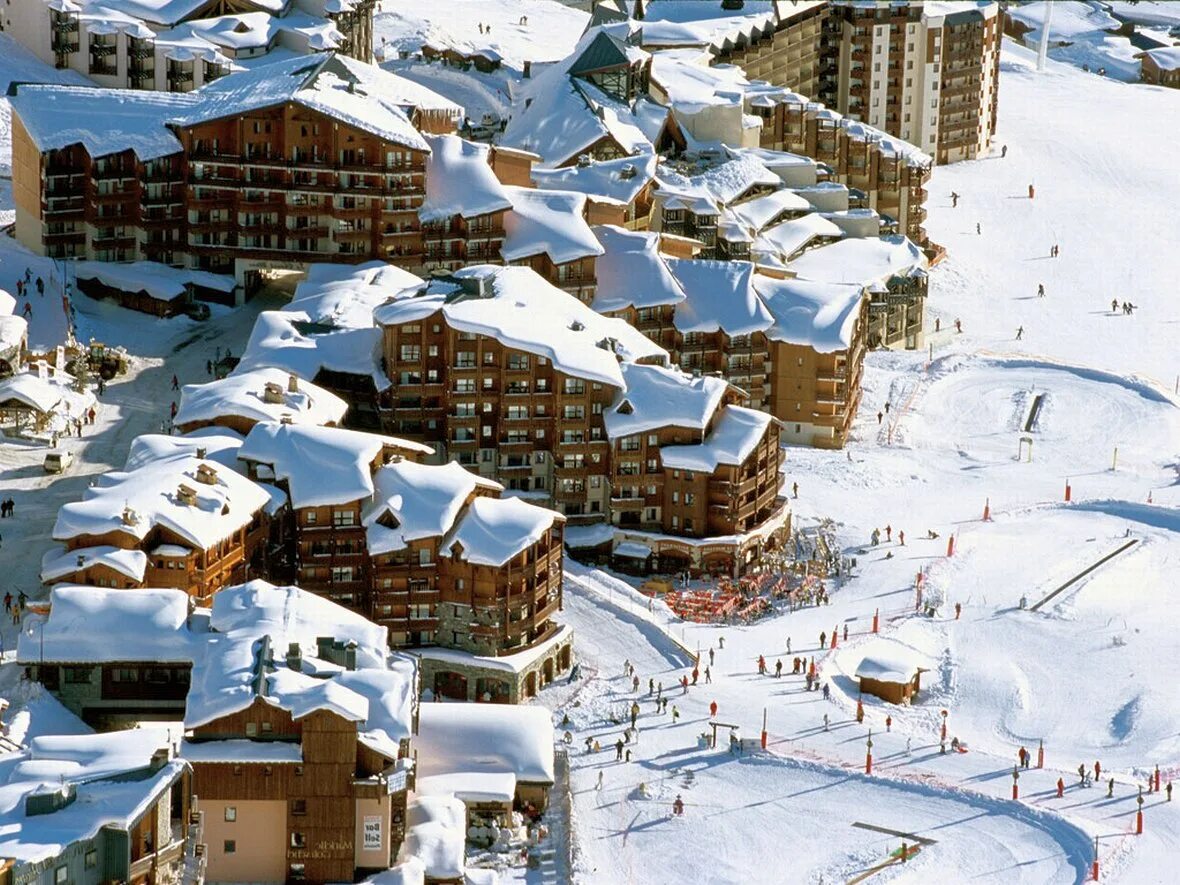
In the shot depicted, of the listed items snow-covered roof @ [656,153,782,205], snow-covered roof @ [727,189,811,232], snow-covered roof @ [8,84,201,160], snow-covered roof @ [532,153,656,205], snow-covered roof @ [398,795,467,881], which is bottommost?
snow-covered roof @ [398,795,467,881]

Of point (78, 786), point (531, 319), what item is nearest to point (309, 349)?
point (531, 319)

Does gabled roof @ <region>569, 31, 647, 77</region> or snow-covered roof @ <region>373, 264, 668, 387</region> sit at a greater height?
gabled roof @ <region>569, 31, 647, 77</region>

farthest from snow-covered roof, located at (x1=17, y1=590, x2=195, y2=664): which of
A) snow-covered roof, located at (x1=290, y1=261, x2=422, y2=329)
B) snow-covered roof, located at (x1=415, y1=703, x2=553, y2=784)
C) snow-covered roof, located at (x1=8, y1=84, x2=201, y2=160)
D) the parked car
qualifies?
snow-covered roof, located at (x1=8, y1=84, x2=201, y2=160)

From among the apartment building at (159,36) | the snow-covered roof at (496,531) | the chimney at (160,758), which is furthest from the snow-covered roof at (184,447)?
the apartment building at (159,36)

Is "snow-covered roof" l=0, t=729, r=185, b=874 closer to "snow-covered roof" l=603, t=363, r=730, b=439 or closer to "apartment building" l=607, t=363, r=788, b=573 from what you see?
"apartment building" l=607, t=363, r=788, b=573

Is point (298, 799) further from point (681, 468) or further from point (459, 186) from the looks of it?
point (459, 186)

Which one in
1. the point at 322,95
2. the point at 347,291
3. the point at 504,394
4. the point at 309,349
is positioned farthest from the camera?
the point at 322,95

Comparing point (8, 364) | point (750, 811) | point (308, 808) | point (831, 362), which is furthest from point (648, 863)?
point (831, 362)
